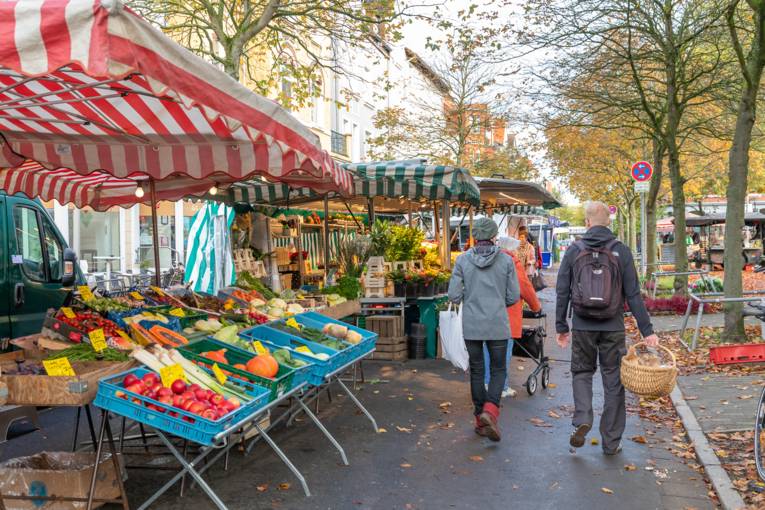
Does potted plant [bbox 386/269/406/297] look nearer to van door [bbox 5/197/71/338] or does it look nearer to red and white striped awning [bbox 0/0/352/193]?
red and white striped awning [bbox 0/0/352/193]

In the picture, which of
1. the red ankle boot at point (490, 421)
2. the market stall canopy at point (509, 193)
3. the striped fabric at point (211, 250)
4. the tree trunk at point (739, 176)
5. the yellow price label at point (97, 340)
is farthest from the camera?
the market stall canopy at point (509, 193)

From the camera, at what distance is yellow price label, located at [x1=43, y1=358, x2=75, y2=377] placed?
4160 mm

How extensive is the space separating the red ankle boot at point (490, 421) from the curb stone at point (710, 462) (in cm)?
170

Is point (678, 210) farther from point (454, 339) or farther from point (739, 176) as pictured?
point (454, 339)

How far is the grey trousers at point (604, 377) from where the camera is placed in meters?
5.81

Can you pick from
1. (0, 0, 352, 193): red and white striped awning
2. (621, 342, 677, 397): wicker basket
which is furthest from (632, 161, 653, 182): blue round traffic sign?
(621, 342, 677, 397): wicker basket

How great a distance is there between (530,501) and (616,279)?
199 centimetres

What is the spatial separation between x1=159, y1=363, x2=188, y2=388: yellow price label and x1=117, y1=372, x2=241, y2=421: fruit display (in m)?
0.03

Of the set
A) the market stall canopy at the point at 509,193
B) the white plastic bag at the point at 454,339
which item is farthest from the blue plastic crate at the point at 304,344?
the market stall canopy at the point at 509,193

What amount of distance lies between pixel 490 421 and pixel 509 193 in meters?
12.7

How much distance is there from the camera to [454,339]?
8930 millimetres

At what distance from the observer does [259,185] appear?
11.2 meters

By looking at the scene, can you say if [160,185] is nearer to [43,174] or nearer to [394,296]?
[43,174]

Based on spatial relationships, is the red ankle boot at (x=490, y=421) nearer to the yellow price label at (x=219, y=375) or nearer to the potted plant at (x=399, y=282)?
the yellow price label at (x=219, y=375)
